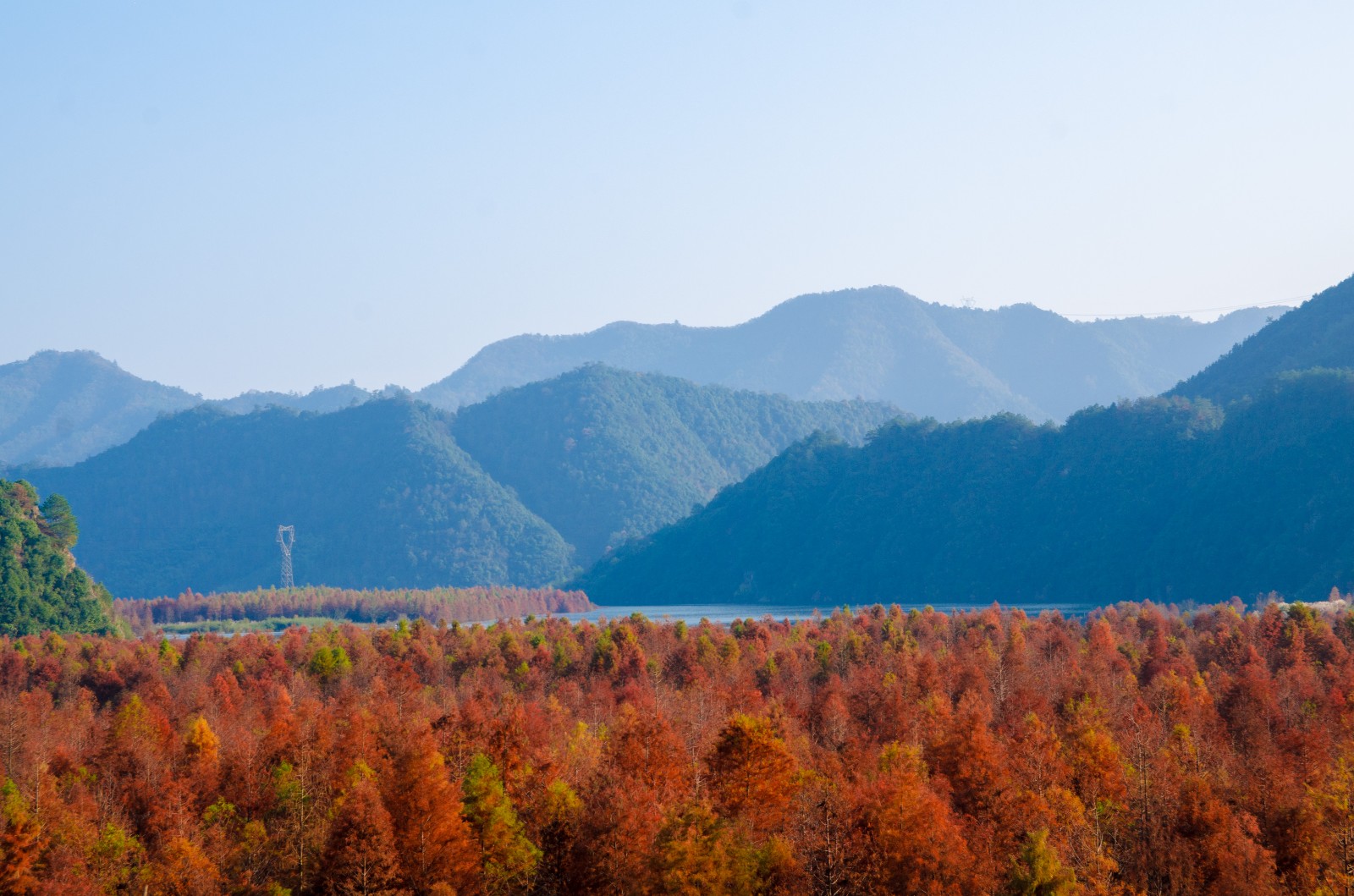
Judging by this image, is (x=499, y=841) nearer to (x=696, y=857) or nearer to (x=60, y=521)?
(x=696, y=857)

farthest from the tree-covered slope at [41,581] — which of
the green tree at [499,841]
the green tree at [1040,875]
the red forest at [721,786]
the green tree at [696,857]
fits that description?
the green tree at [1040,875]

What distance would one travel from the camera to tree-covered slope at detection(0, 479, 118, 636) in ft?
577

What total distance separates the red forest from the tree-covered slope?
75.6 m

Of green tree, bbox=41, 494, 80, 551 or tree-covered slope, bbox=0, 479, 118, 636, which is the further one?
green tree, bbox=41, 494, 80, 551

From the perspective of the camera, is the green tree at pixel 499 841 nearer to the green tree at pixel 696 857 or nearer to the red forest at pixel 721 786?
the red forest at pixel 721 786

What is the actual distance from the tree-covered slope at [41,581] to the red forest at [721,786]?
2975 inches

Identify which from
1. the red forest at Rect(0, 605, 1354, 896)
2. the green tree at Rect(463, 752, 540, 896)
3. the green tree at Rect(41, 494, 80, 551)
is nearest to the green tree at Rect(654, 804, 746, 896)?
the red forest at Rect(0, 605, 1354, 896)

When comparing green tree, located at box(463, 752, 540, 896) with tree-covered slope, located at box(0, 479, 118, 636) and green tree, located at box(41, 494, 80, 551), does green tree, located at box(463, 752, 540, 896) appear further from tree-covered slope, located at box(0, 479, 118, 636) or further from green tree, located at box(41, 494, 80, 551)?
green tree, located at box(41, 494, 80, 551)

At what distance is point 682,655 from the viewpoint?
12288 cm

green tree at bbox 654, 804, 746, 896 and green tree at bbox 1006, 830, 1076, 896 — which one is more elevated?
green tree at bbox 654, 804, 746, 896

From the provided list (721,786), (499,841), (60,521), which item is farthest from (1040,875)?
(60,521)

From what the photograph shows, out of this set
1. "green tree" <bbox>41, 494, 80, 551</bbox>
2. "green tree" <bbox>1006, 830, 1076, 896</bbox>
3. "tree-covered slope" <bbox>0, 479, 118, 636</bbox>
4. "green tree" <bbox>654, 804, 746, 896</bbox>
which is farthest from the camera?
"green tree" <bbox>41, 494, 80, 551</bbox>

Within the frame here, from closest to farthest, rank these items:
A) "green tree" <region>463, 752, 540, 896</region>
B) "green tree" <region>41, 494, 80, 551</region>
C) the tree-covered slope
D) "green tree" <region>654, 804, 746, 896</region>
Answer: "green tree" <region>654, 804, 746, 896</region>
"green tree" <region>463, 752, 540, 896</region>
the tree-covered slope
"green tree" <region>41, 494, 80, 551</region>

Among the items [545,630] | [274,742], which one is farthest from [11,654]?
[274,742]
